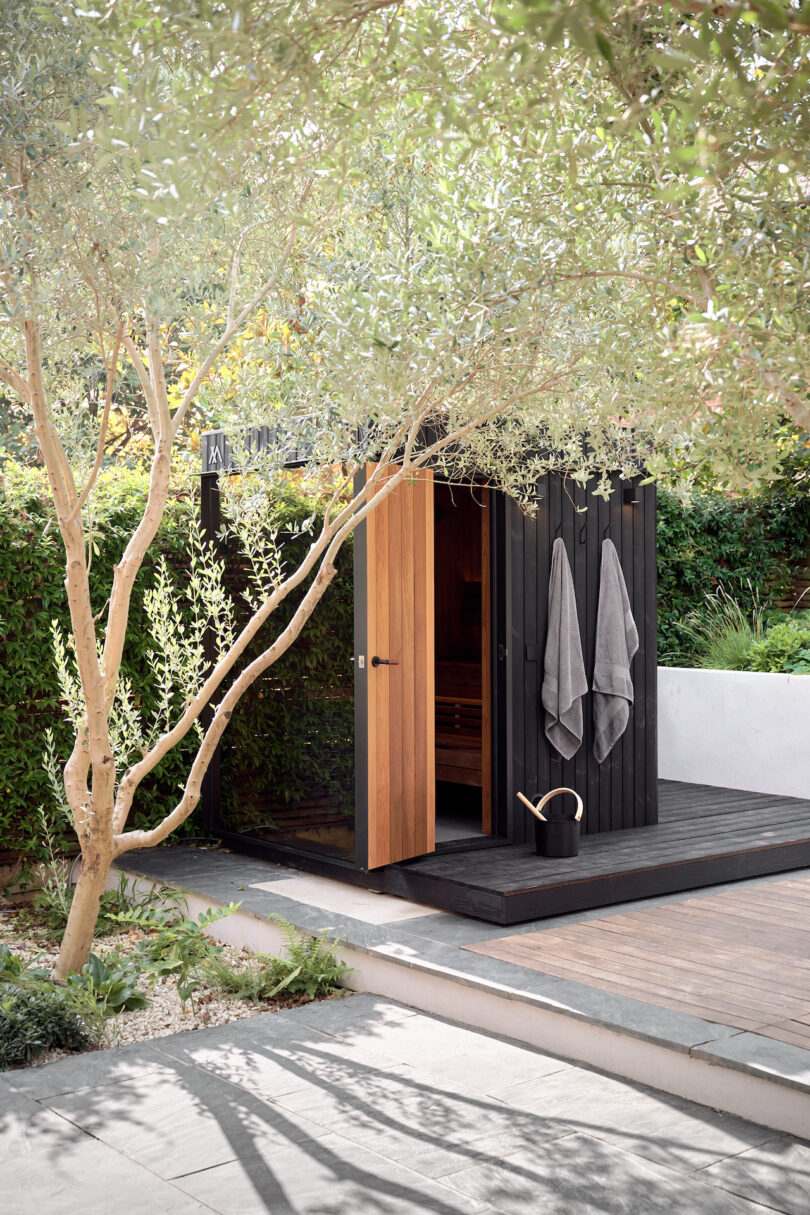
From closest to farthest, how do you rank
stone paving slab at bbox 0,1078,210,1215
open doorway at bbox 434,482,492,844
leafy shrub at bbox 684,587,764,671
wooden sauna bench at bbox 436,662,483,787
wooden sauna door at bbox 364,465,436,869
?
1. stone paving slab at bbox 0,1078,210,1215
2. wooden sauna door at bbox 364,465,436,869
3. open doorway at bbox 434,482,492,844
4. wooden sauna bench at bbox 436,662,483,787
5. leafy shrub at bbox 684,587,764,671

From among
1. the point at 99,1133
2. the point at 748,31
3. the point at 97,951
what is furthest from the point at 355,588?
the point at 748,31

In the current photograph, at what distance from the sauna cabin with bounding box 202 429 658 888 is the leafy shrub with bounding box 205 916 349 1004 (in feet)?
2.85

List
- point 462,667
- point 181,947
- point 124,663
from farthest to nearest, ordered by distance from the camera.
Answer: point 462,667 → point 124,663 → point 181,947

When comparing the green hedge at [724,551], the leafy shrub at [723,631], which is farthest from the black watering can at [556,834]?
the green hedge at [724,551]

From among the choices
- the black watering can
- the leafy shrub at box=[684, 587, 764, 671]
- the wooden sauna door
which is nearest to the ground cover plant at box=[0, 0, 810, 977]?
the wooden sauna door

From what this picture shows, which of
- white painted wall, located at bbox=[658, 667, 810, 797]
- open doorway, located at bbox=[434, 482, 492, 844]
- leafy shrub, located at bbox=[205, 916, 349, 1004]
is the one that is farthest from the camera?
white painted wall, located at bbox=[658, 667, 810, 797]

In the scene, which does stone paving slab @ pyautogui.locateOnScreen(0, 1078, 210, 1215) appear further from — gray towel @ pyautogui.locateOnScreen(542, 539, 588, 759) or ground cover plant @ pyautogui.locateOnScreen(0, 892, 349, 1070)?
gray towel @ pyautogui.locateOnScreen(542, 539, 588, 759)

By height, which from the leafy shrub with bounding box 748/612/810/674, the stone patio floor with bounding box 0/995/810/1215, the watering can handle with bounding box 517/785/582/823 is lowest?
the stone patio floor with bounding box 0/995/810/1215

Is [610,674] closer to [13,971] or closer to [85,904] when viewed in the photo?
[85,904]

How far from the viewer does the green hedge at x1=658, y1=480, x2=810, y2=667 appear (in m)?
10.1

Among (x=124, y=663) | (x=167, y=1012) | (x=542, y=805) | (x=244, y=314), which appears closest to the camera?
(x=244, y=314)

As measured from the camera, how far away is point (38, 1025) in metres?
4.05

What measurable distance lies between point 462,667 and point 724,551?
3720mm

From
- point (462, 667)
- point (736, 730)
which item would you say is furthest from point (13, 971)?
point (736, 730)
